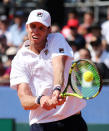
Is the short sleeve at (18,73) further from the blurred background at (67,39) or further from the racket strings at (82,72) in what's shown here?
the blurred background at (67,39)

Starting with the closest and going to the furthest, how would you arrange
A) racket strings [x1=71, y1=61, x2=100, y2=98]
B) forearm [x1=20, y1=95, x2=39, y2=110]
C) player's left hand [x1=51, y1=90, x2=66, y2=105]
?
1. player's left hand [x1=51, y1=90, x2=66, y2=105]
2. forearm [x1=20, y1=95, x2=39, y2=110]
3. racket strings [x1=71, y1=61, x2=100, y2=98]

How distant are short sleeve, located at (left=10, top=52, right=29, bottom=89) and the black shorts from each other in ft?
1.66

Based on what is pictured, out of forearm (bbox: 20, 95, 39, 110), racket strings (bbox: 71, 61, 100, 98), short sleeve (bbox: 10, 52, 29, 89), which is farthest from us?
short sleeve (bbox: 10, 52, 29, 89)

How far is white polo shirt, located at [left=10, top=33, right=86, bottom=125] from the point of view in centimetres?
400

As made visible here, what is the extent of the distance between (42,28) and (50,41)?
201 mm

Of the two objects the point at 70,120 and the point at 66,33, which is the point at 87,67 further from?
the point at 66,33

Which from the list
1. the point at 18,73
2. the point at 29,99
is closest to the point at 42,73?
the point at 18,73

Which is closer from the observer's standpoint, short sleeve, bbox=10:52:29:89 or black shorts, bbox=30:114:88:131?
short sleeve, bbox=10:52:29:89

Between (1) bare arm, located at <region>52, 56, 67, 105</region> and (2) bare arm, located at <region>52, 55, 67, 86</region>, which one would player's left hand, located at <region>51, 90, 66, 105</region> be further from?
(2) bare arm, located at <region>52, 55, 67, 86</region>

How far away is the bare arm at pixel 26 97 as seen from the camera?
3.74m

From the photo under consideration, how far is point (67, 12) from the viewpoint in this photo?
12.1 m

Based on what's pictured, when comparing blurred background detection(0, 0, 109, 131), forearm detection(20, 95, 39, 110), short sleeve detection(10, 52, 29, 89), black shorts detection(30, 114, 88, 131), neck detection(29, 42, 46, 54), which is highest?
neck detection(29, 42, 46, 54)

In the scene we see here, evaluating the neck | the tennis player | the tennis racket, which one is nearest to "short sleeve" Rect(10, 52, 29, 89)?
the tennis player

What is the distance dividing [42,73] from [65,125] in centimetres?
60
